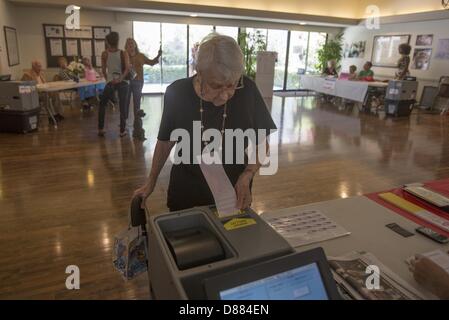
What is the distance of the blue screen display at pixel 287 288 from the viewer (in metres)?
0.65

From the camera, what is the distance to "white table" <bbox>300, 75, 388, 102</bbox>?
8.36 m

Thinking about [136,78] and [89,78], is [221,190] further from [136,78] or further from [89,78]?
[89,78]

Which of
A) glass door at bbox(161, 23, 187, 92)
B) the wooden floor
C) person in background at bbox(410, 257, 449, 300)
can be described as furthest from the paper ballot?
glass door at bbox(161, 23, 187, 92)

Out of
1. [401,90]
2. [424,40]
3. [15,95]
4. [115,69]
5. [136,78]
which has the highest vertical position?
[424,40]

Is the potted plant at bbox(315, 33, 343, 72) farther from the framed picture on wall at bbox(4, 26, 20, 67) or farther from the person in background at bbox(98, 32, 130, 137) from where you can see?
the framed picture on wall at bbox(4, 26, 20, 67)

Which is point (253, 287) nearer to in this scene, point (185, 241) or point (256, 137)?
point (185, 241)

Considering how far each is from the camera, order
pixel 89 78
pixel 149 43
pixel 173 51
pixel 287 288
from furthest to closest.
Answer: pixel 173 51 < pixel 149 43 < pixel 89 78 < pixel 287 288

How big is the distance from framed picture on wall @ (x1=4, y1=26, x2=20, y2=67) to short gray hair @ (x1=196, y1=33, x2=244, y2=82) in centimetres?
840

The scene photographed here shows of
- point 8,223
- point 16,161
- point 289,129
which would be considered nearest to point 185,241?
point 8,223

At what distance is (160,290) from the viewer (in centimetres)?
83

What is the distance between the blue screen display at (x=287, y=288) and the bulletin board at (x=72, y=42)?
10.3m

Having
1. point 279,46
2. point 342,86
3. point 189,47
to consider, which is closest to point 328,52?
point 279,46

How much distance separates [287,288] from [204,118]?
2.50 ft

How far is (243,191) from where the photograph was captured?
115 centimetres
